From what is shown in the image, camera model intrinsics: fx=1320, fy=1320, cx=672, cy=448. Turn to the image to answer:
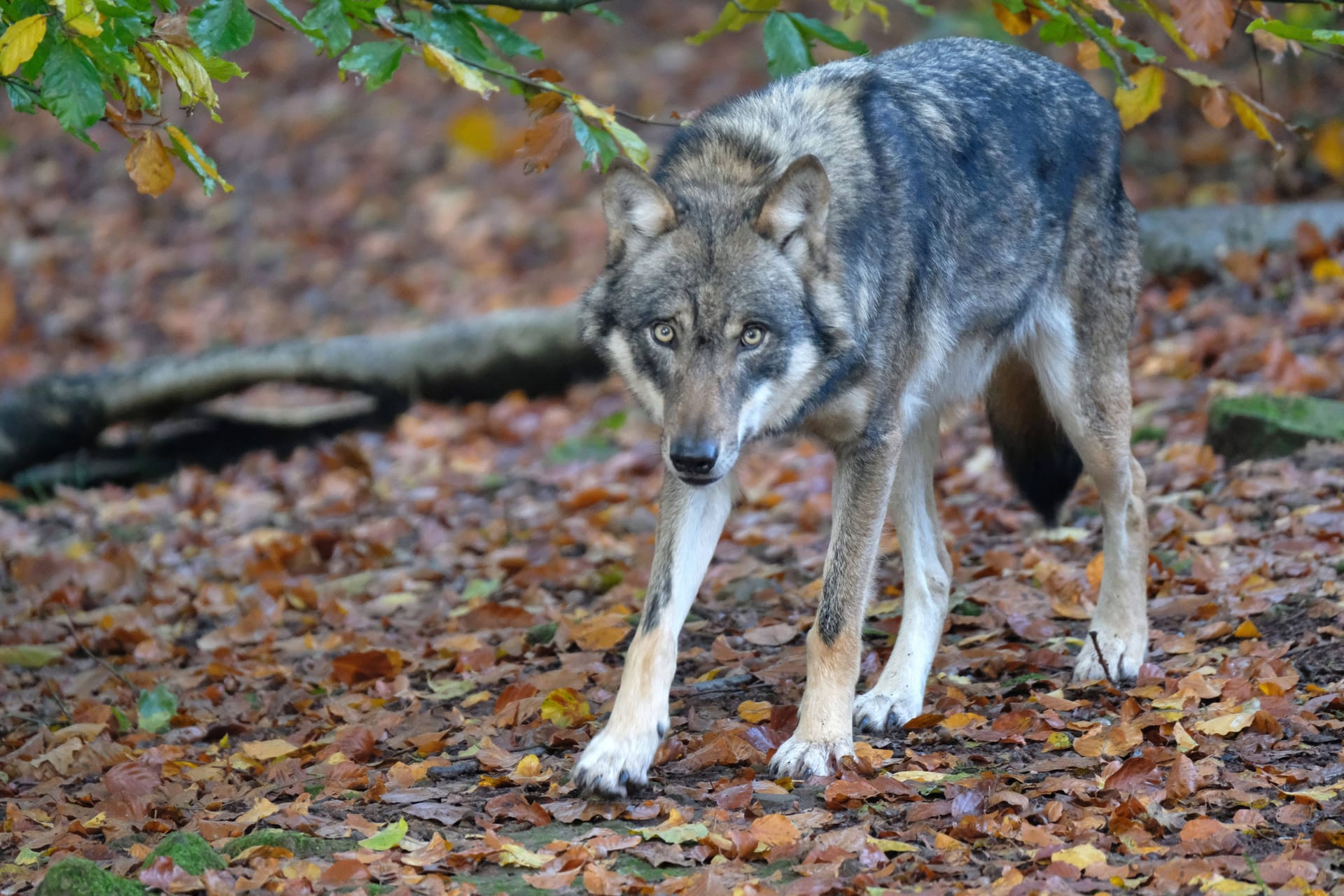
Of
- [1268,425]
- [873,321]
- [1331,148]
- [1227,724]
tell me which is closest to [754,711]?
[873,321]

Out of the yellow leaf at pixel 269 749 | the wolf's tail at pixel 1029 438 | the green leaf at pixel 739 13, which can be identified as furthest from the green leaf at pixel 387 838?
the green leaf at pixel 739 13

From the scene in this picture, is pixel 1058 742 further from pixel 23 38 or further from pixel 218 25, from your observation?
pixel 23 38

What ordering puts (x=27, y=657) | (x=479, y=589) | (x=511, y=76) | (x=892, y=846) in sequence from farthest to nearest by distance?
(x=479, y=589)
(x=27, y=657)
(x=511, y=76)
(x=892, y=846)

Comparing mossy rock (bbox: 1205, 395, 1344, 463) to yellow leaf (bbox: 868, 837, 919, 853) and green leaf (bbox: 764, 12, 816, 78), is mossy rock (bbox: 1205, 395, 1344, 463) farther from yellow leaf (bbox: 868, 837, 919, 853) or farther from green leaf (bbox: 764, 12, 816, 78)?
yellow leaf (bbox: 868, 837, 919, 853)

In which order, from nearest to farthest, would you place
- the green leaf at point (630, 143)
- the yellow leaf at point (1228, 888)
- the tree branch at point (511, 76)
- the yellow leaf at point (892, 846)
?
1. the yellow leaf at point (1228, 888)
2. the yellow leaf at point (892, 846)
3. the green leaf at point (630, 143)
4. the tree branch at point (511, 76)

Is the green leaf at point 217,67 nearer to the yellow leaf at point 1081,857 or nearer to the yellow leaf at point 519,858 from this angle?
the yellow leaf at point 519,858

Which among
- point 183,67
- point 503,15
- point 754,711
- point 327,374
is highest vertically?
point 503,15

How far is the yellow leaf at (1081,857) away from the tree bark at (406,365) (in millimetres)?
5497

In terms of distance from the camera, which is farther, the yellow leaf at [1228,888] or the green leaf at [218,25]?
the green leaf at [218,25]

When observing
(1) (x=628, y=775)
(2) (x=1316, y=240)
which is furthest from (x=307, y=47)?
(1) (x=628, y=775)

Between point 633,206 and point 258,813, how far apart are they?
2146mm

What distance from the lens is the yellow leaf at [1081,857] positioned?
3.27 metres

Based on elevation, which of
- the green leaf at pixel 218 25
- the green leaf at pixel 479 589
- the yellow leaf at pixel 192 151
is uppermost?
the green leaf at pixel 218 25

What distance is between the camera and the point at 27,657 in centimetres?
564
